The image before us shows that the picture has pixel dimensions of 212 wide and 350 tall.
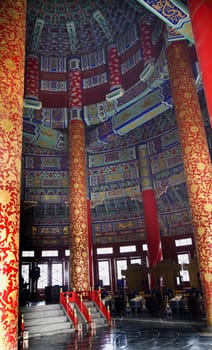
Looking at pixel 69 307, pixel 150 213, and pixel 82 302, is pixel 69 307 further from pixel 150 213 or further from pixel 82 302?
pixel 150 213

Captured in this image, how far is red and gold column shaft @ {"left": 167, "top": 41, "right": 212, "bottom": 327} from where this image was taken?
5777 millimetres

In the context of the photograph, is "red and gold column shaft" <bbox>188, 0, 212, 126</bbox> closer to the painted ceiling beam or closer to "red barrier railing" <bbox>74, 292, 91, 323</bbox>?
the painted ceiling beam

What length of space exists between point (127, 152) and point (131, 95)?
11.1ft

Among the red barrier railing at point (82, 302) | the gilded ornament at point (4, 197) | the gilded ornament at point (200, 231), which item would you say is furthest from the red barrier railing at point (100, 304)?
the gilded ornament at point (4, 197)

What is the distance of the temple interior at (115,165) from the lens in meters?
6.69

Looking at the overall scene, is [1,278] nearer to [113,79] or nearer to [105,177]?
[113,79]

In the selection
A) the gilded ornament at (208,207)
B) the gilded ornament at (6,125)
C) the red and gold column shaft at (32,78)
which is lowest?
the gilded ornament at (208,207)

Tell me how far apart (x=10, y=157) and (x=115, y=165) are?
10.8 meters

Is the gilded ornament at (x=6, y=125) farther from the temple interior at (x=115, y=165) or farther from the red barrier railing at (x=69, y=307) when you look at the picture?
the red barrier railing at (x=69, y=307)

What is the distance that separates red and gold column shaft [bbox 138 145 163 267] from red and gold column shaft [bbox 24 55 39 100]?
5.24m

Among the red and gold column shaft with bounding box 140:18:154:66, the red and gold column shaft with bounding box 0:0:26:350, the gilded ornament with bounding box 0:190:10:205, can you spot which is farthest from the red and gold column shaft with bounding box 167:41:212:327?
the gilded ornament with bounding box 0:190:10:205

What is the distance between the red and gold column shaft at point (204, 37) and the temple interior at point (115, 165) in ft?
6.23

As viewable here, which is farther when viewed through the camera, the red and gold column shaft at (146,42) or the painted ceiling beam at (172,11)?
the red and gold column shaft at (146,42)

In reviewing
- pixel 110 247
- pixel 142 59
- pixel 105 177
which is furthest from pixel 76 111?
pixel 110 247
